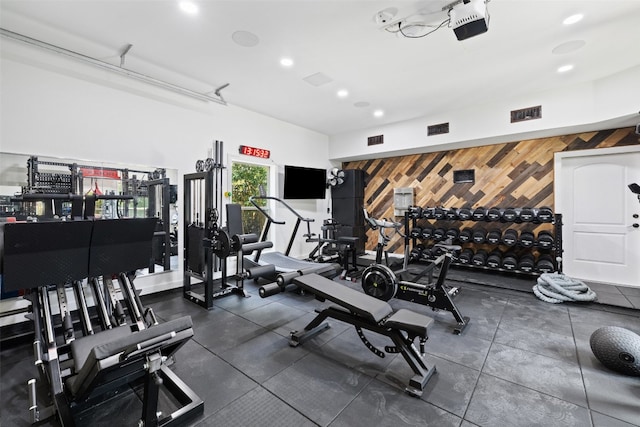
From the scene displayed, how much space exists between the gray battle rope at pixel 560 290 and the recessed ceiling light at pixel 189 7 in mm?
5665

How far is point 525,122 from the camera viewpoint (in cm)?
475

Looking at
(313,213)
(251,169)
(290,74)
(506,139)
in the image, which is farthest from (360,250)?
(290,74)

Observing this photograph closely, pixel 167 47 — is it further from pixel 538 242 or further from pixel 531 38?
pixel 538 242

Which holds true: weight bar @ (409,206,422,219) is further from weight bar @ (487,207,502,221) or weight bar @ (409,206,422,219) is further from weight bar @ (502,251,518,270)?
weight bar @ (502,251,518,270)

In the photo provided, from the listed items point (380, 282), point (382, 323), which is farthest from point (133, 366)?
point (380, 282)

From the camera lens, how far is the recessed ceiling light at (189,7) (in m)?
2.61

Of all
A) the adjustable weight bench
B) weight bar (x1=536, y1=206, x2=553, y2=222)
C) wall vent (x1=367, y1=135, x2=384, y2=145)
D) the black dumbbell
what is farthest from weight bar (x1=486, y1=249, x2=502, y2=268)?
the adjustable weight bench

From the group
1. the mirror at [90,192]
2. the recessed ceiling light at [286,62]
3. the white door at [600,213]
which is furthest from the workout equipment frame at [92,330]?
the white door at [600,213]

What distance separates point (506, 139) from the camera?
17.3 feet

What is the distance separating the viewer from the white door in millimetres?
4562

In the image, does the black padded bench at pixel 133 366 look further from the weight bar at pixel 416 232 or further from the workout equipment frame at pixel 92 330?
the weight bar at pixel 416 232

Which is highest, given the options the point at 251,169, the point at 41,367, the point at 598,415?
the point at 251,169

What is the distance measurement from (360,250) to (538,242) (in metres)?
3.68

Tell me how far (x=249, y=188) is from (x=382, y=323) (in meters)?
4.58
